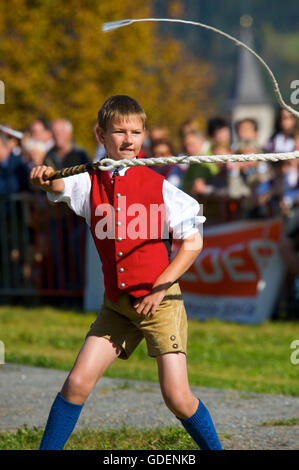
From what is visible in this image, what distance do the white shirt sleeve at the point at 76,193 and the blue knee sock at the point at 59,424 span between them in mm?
909

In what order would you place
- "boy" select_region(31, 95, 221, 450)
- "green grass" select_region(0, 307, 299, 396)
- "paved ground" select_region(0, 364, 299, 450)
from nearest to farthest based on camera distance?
1. "boy" select_region(31, 95, 221, 450)
2. "paved ground" select_region(0, 364, 299, 450)
3. "green grass" select_region(0, 307, 299, 396)

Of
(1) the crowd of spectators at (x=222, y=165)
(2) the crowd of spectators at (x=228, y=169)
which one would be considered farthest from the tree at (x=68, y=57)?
(2) the crowd of spectators at (x=228, y=169)

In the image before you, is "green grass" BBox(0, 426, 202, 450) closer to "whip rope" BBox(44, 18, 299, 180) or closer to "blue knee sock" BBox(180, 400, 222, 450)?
"blue knee sock" BBox(180, 400, 222, 450)

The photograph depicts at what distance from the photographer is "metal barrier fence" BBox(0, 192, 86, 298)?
397 inches

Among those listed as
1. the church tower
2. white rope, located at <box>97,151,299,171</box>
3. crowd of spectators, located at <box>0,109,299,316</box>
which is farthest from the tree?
the church tower

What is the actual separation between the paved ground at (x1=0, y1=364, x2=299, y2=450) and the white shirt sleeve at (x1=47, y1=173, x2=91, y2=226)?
1554 millimetres

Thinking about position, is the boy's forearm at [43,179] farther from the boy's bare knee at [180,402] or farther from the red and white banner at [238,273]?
the red and white banner at [238,273]

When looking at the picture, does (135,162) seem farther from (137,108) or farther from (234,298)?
(234,298)

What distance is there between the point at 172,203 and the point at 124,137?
0.38 metres

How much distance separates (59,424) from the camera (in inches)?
145

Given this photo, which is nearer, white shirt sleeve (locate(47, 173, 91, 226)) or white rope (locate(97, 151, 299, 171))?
white rope (locate(97, 151, 299, 171))

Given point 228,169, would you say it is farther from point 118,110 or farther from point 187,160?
point 187,160
